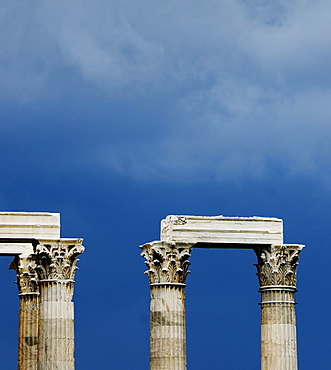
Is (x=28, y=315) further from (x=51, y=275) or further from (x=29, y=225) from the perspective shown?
(x=29, y=225)

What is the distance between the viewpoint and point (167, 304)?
264 ft

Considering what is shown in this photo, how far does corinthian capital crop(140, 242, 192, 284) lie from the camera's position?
8075 centimetres

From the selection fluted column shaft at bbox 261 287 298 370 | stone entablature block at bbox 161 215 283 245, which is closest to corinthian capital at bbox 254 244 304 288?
fluted column shaft at bbox 261 287 298 370

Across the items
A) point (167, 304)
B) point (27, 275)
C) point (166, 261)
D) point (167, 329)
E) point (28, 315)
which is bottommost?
point (167, 329)

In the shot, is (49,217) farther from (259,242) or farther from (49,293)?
(259,242)

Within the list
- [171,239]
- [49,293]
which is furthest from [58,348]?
[171,239]

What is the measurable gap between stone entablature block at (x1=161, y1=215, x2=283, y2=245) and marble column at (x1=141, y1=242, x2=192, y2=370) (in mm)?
685

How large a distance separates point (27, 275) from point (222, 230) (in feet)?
43.5

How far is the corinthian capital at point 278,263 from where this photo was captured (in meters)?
82.8

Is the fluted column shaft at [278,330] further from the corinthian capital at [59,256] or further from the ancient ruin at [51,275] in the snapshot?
the corinthian capital at [59,256]

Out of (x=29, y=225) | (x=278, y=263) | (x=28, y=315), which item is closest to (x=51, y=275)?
(x=29, y=225)

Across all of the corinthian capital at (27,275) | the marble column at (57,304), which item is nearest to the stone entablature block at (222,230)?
the marble column at (57,304)

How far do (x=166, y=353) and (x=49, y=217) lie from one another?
969 cm

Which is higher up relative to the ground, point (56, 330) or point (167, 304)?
point (167, 304)
